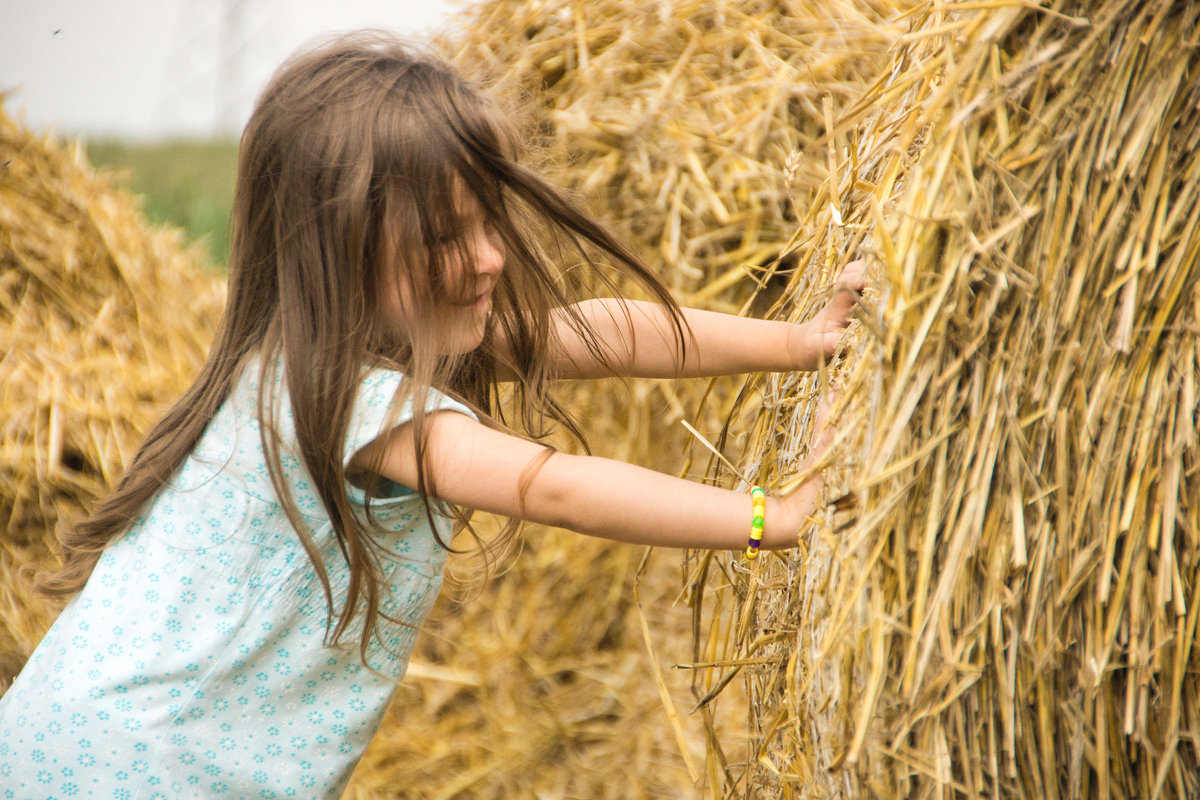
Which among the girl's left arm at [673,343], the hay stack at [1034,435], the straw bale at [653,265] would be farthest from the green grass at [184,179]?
the hay stack at [1034,435]

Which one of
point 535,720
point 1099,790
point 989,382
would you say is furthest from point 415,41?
point 535,720

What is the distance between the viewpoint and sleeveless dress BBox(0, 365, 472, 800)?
110 centimetres

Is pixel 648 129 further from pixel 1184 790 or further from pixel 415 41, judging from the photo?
pixel 1184 790

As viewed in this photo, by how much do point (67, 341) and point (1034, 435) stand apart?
1.71 metres

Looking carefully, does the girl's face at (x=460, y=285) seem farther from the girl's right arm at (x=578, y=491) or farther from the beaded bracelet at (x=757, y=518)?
the beaded bracelet at (x=757, y=518)

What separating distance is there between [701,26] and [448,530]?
1052 millimetres

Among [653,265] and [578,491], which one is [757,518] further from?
[653,265]

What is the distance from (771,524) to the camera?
3.13 ft

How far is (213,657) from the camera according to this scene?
112 cm

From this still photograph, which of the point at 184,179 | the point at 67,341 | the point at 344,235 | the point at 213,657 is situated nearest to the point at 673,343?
the point at 344,235

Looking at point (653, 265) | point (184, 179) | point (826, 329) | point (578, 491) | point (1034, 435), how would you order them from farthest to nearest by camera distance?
point (184, 179) < point (653, 265) < point (826, 329) < point (578, 491) < point (1034, 435)

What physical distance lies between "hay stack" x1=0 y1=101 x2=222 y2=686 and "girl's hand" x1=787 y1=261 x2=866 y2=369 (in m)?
1.21

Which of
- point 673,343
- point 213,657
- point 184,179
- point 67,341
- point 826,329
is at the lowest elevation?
point 184,179

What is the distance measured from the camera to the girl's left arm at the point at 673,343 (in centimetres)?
118
